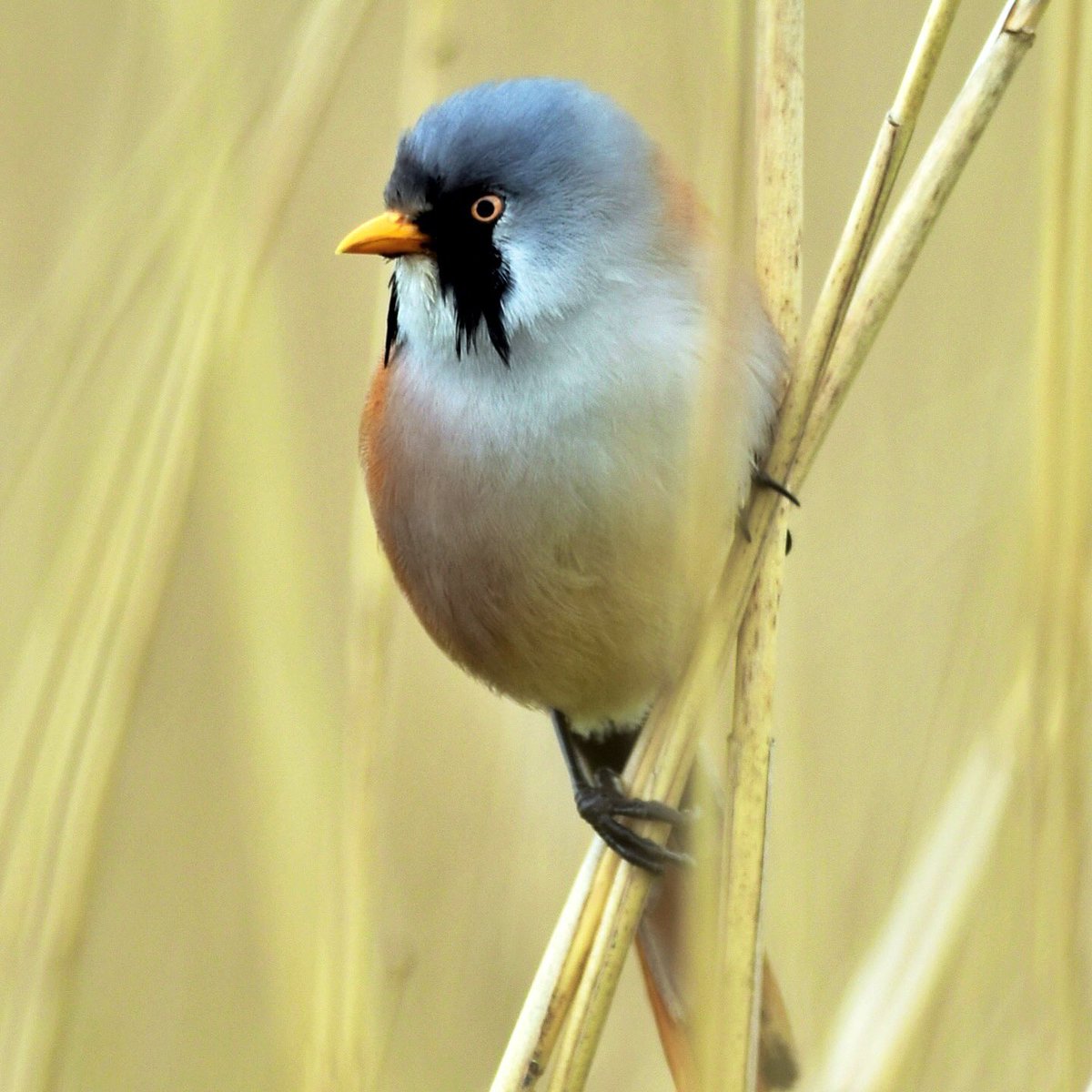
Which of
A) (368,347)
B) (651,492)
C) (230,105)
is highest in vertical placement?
(368,347)

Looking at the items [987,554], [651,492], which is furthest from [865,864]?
[651,492]

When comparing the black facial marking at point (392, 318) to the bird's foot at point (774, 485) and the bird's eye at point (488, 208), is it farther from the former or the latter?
the bird's foot at point (774, 485)

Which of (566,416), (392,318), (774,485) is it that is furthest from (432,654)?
(774,485)

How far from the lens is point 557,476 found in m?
1.78

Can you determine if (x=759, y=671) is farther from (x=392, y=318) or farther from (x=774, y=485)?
(x=392, y=318)

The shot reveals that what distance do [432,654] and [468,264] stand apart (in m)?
0.81

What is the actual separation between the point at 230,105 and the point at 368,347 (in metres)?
1.15

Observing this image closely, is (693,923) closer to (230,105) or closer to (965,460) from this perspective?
A: (230,105)

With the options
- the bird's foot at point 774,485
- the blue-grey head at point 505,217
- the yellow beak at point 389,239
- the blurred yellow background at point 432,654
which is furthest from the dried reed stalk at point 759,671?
the yellow beak at point 389,239

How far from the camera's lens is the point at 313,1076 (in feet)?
4.96

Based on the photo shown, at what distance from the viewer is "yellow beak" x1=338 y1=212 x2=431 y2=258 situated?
1.83m

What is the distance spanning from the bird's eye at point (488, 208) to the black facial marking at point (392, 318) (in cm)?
16

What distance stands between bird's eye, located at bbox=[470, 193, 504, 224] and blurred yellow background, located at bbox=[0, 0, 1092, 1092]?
14cm

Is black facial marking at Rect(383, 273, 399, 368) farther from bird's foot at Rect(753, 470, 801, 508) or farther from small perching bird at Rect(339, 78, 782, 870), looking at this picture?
bird's foot at Rect(753, 470, 801, 508)
